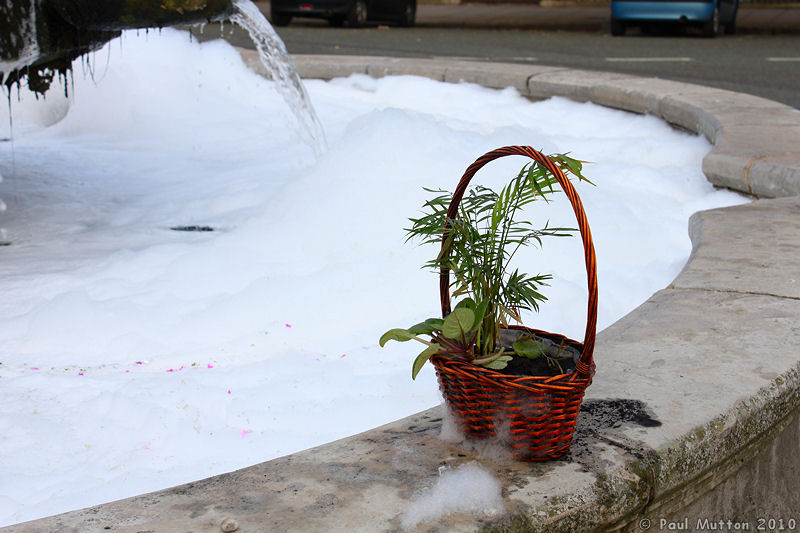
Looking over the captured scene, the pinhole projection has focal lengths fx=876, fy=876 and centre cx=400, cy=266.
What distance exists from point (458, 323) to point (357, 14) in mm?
13020

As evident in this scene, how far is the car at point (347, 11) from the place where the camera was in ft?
44.1

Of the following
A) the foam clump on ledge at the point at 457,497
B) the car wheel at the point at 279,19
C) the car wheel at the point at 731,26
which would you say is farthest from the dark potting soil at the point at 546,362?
the car wheel at the point at 279,19

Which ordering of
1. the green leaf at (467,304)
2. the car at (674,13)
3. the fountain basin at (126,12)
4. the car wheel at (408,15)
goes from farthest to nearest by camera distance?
the car wheel at (408,15)
the car at (674,13)
the fountain basin at (126,12)
the green leaf at (467,304)

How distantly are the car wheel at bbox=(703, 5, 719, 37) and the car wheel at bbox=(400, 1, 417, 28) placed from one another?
4.87 meters

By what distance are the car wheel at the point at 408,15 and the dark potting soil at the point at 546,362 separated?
13572mm

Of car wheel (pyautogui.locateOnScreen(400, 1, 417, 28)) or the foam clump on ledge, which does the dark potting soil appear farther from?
car wheel (pyautogui.locateOnScreen(400, 1, 417, 28))

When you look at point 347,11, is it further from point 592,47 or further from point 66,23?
point 66,23

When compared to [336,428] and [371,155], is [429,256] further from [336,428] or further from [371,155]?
[336,428]

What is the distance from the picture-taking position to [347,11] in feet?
45.2

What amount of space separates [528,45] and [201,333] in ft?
30.4

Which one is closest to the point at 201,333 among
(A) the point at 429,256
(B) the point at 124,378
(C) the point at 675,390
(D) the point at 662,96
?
(B) the point at 124,378

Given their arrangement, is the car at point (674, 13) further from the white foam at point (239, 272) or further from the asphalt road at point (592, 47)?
the white foam at point (239, 272)

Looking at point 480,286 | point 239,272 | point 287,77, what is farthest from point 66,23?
point 480,286

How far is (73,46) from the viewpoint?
359 cm
